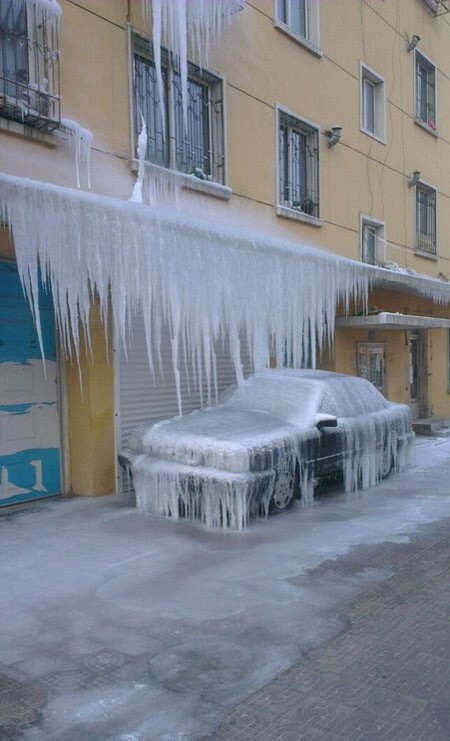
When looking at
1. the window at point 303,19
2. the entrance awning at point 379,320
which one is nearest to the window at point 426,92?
the window at point 303,19

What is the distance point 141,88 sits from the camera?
8.17 m

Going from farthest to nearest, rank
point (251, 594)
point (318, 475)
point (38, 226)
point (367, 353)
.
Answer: point (367, 353), point (318, 475), point (38, 226), point (251, 594)

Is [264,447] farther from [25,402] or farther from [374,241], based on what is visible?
[374,241]

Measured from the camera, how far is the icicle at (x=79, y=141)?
6.95 m

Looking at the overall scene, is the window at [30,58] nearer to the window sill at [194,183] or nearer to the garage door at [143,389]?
the window sill at [194,183]

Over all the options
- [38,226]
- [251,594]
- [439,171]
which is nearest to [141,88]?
[38,226]

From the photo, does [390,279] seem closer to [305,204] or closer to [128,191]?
[305,204]

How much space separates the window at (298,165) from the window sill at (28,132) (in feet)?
15.5

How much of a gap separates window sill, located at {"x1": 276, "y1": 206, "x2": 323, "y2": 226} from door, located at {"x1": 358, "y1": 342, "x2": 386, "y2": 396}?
2.90 m

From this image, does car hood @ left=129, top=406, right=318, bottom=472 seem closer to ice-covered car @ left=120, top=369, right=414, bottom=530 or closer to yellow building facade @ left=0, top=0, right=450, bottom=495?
ice-covered car @ left=120, top=369, right=414, bottom=530

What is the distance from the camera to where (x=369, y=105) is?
13.7 m

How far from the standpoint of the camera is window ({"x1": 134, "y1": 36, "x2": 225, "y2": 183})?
8.22m

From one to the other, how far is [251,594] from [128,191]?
528cm

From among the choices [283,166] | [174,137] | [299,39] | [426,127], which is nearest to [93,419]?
[174,137]
